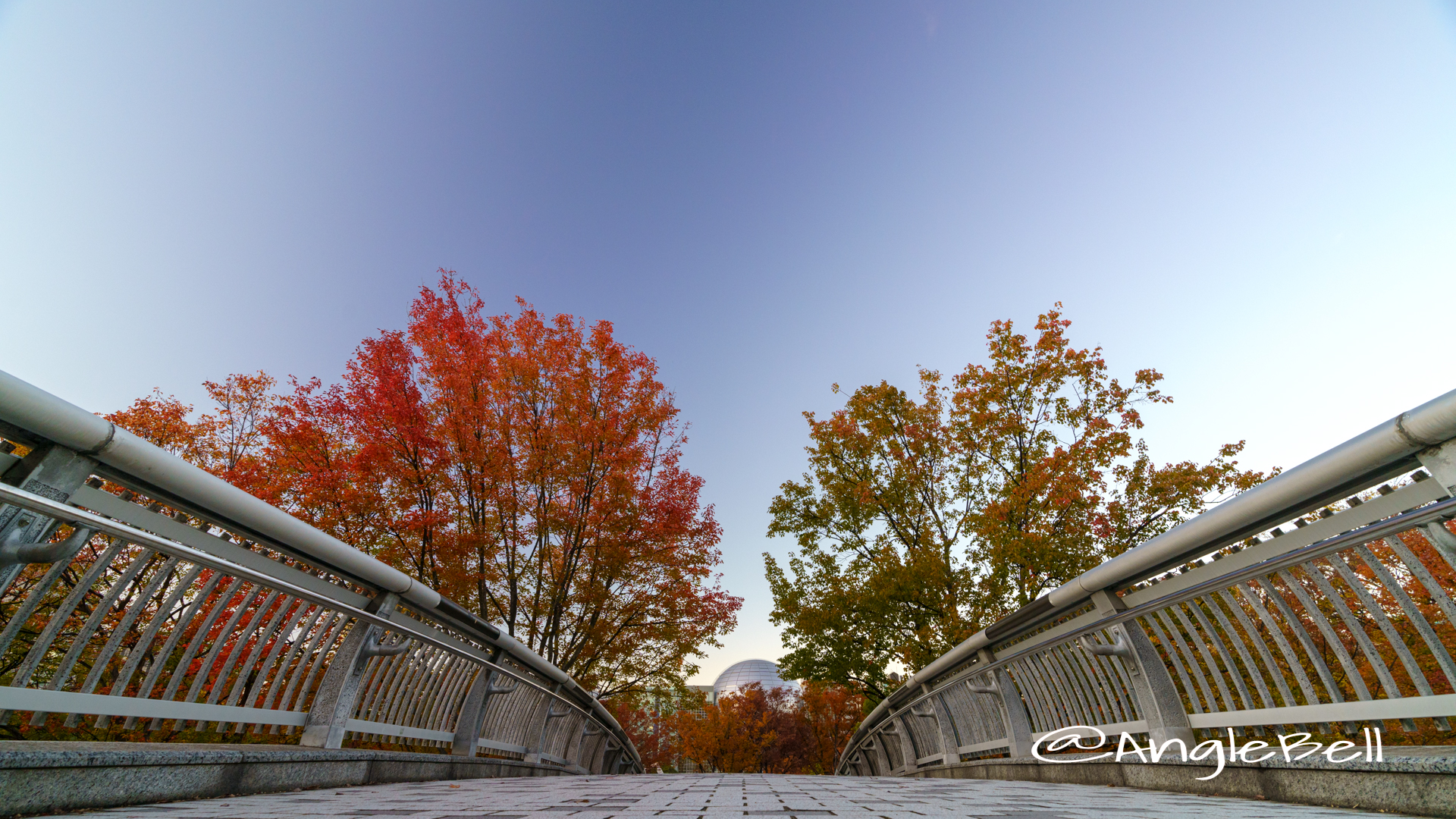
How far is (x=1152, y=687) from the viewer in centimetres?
424

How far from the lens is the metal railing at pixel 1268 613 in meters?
2.59

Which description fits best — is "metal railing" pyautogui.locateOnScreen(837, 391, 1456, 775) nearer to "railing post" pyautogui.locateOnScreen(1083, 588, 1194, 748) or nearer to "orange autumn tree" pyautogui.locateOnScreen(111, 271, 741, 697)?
"railing post" pyautogui.locateOnScreen(1083, 588, 1194, 748)

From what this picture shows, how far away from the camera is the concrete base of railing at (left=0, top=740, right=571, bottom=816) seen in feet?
7.38

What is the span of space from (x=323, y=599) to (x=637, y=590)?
35.9 feet

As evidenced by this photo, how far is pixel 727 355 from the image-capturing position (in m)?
19.5

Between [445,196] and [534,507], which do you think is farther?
[445,196]

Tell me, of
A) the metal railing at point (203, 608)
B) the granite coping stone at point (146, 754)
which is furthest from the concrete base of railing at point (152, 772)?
the metal railing at point (203, 608)

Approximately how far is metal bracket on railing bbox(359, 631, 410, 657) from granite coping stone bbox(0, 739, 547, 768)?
0.59 m

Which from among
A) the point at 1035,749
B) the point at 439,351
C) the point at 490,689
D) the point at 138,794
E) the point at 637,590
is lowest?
the point at 138,794

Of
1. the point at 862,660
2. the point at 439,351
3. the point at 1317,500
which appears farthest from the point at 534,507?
the point at 1317,500

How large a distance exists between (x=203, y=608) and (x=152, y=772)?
142cm

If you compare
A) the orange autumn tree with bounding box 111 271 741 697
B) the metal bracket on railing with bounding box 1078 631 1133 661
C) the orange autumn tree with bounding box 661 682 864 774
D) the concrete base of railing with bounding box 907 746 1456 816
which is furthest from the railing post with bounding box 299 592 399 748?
the orange autumn tree with bounding box 661 682 864 774

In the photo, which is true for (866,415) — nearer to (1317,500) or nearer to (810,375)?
(810,375)

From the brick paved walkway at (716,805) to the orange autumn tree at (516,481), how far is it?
9.06 metres
